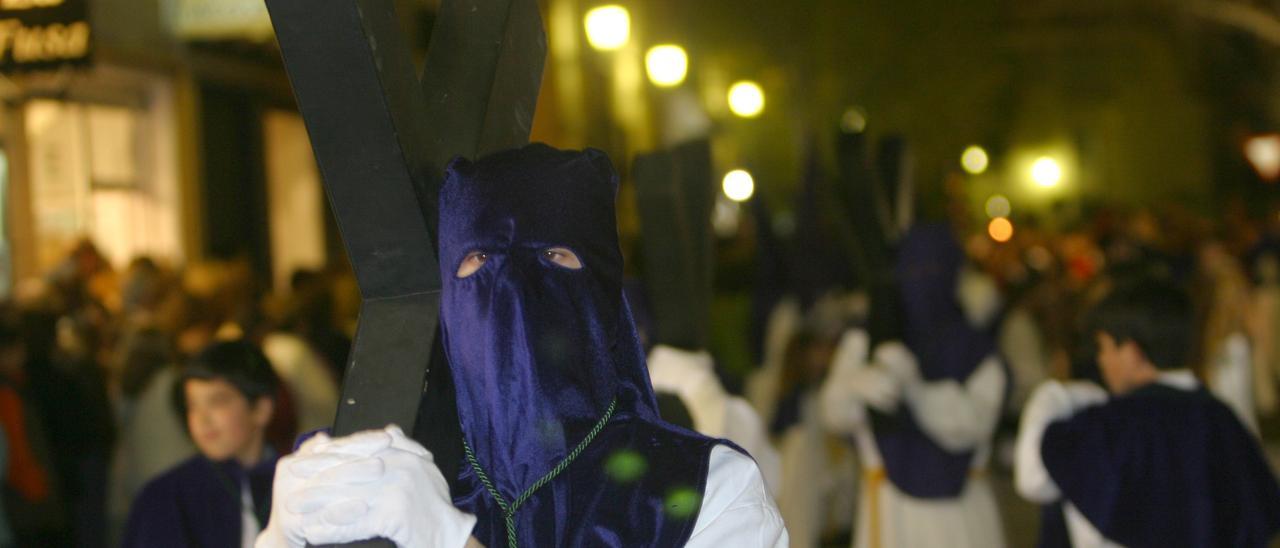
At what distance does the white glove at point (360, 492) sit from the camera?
6.25 ft

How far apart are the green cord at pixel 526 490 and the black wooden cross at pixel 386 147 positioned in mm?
65

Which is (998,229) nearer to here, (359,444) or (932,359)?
(932,359)

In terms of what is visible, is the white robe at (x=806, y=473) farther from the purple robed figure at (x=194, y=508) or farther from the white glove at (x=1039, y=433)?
the purple robed figure at (x=194, y=508)

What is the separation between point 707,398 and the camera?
202 inches

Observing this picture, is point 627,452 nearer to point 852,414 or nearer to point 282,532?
point 282,532

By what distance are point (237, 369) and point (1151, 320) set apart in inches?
109

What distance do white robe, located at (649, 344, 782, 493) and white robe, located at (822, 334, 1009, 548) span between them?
1.17m

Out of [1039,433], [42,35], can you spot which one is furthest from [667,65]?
[1039,433]

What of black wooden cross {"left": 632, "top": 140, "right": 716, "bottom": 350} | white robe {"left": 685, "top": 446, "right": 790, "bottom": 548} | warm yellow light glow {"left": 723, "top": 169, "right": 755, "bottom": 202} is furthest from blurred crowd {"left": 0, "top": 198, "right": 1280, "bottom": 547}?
warm yellow light glow {"left": 723, "top": 169, "right": 755, "bottom": 202}

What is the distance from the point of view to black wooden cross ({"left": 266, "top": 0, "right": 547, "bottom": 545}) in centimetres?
212

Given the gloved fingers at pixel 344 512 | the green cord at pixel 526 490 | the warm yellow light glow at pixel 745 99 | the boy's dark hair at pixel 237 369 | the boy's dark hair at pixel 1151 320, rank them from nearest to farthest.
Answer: the gloved fingers at pixel 344 512 → the green cord at pixel 526 490 → the boy's dark hair at pixel 237 369 → the boy's dark hair at pixel 1151 320 → the warm yellow light glow at pixel 745 99

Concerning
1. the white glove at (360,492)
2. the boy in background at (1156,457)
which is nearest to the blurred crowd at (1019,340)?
the boy in background at (1156,457)

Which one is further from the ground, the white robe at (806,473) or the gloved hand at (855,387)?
the gloved hand at (855,387)

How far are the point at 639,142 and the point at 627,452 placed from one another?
22.1 metres
